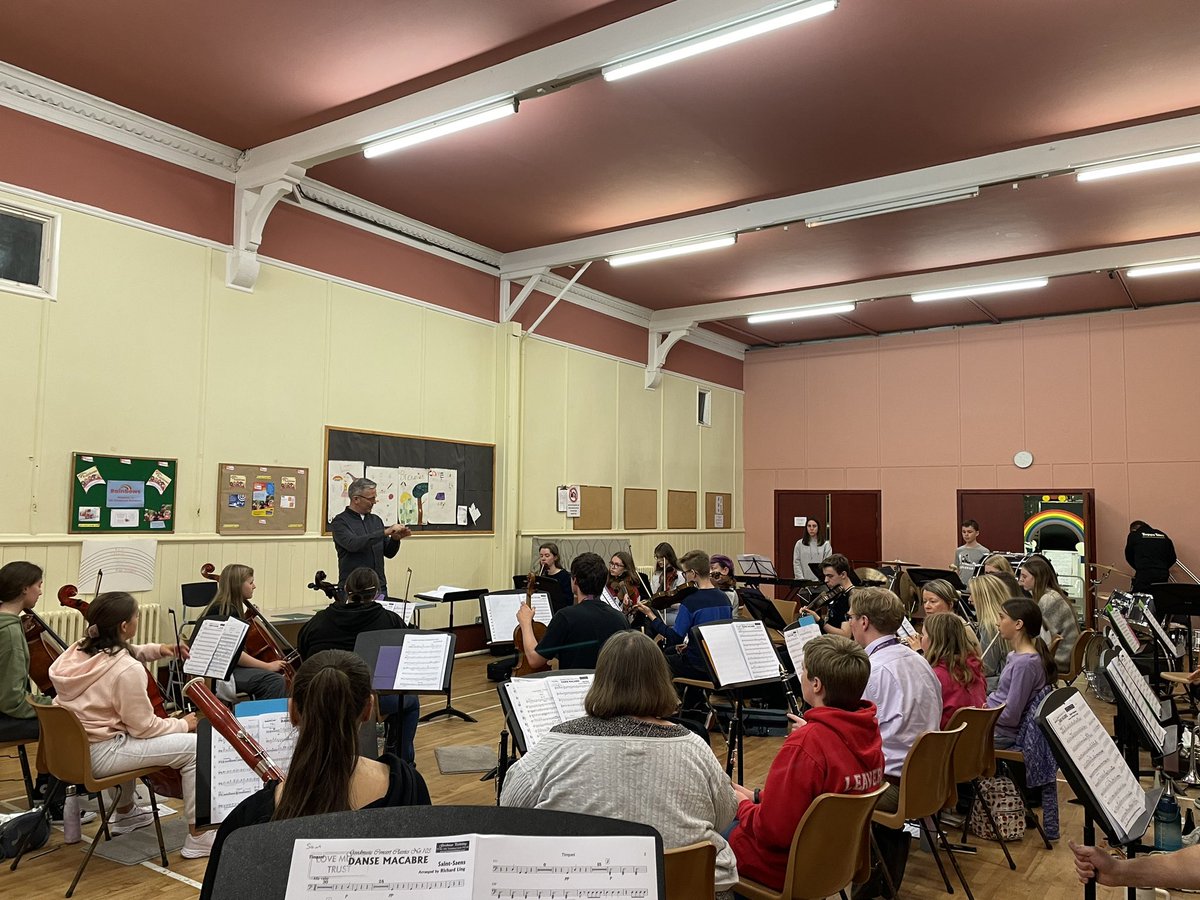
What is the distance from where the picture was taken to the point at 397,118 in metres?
5.84

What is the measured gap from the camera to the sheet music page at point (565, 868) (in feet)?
3.59

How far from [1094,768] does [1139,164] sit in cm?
555

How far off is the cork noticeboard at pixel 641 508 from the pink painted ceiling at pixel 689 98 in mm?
3874

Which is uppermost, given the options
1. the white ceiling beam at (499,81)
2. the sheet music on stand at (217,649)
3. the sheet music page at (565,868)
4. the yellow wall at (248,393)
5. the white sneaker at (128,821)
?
the white ceiling beam at (499,81)

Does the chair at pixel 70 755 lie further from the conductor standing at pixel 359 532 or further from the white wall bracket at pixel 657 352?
the white wall bracket at pixel 657 352

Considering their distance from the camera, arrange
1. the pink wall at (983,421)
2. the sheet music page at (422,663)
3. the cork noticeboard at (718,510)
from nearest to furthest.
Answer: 1. the sheet music page at (422,663)
2. the pink wall at (983,421)
3. the cork noticeboard at (718,510)

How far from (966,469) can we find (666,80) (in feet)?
27.5

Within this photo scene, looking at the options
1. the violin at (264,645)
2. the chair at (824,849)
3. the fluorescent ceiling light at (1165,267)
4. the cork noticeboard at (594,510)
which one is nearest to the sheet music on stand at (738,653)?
the chair at (824,849)

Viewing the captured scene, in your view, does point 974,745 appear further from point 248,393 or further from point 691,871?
point 248,393

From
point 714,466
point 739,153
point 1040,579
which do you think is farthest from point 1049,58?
point 714,466

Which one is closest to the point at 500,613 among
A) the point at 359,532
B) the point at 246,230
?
the point at 359,532

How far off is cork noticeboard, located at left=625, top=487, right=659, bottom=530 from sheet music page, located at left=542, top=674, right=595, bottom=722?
26.8 feet

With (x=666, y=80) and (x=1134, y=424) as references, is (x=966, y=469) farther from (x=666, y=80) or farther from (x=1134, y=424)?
(x=666, y=80)

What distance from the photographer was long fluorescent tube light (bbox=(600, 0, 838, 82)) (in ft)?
14.1
